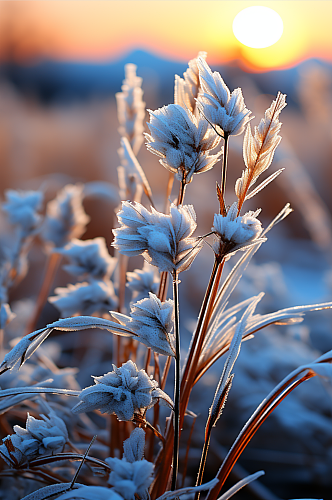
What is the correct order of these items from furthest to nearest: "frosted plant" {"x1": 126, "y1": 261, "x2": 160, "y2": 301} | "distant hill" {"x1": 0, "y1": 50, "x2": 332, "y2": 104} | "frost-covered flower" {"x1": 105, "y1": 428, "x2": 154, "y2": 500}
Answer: "distant hill" {"x1": 0, "y1": 50, "x2": 332, "y2": 104}
"frosted plant" {"x1": 126, "y1": 261, "x2": 160, "y2": 301}
"frost-covered flower" {"x1": 105, "y1": 428, "x2": 154, "y2": 500}

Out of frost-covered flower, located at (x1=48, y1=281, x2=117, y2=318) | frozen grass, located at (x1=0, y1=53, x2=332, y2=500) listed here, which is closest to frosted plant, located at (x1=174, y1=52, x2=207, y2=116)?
frozen grass, located at (x1=0, y1=53, x2=332, y2=500)

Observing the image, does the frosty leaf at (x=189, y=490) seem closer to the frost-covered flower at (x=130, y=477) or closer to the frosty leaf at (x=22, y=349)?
the frost-covered flower at (x=130, y=477)

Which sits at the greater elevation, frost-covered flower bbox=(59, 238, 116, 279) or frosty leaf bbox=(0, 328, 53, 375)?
frost-covered flower bbox=(59, 238, 116, 279)

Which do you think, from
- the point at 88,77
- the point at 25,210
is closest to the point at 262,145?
the point at 25,210

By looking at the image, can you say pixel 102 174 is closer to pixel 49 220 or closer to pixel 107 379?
pixel 49 220

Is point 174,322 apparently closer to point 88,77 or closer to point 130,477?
point 130,477

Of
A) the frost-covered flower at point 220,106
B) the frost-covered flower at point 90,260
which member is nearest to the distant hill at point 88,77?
the frost-covered flower at point 90,260

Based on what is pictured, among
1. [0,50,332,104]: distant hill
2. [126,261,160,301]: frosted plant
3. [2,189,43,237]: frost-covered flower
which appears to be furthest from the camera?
[0,50,332,104]: distant hill

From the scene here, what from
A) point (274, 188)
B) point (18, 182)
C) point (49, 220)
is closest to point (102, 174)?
point (18, 182)

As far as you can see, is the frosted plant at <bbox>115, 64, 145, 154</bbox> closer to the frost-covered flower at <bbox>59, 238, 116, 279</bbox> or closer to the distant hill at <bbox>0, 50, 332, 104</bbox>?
the frost-covered flower at <bbox>59, 238, 116, 279</bbox>
